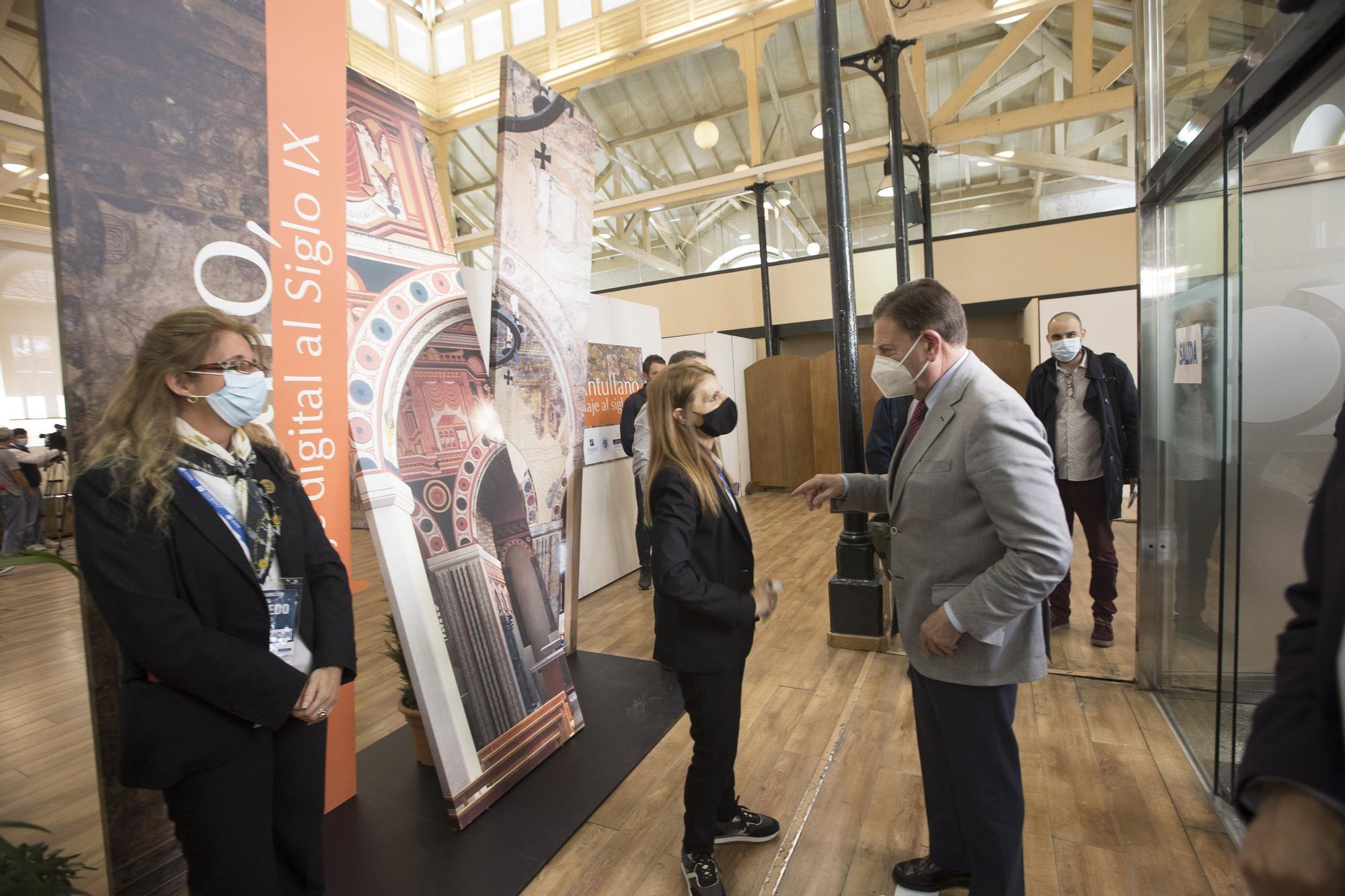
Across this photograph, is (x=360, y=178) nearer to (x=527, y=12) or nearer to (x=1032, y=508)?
(x=1032, y=508)

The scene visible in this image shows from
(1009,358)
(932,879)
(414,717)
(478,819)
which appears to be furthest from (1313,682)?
(1009,358)

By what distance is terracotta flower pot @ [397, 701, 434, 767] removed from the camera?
2.49 metres

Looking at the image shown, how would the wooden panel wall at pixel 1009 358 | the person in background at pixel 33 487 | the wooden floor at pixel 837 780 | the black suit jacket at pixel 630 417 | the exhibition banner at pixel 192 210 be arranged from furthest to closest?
the wooden panel wall at pixel 1009 358 < the person in background at pixel 33 487 < the black suit jacket at pixel 630 417 < the wooden floor at pixel 837 780 < the exhibition banner at pixel 192 210

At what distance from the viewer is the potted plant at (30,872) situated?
1269mm

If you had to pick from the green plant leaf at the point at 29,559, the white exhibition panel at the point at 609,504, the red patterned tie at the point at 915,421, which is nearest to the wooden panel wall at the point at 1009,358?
the white exhibition panel at the point at 609,504

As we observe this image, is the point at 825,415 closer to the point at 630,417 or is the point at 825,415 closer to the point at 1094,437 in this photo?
the point at 630,417

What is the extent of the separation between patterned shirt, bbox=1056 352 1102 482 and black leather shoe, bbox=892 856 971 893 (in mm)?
2120

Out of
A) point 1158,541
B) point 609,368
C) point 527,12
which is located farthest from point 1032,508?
point 527,12

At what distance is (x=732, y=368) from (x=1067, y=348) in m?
5.46

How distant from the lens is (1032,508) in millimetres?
1266

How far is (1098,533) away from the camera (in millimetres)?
3154

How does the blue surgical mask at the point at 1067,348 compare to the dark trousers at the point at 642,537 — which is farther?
the dark trousers at the point at 642,537

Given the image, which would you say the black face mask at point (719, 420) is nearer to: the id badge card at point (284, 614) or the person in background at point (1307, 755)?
the id badge card at point (284, 614)

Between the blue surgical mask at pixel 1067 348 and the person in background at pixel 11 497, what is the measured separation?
9.38 metres
